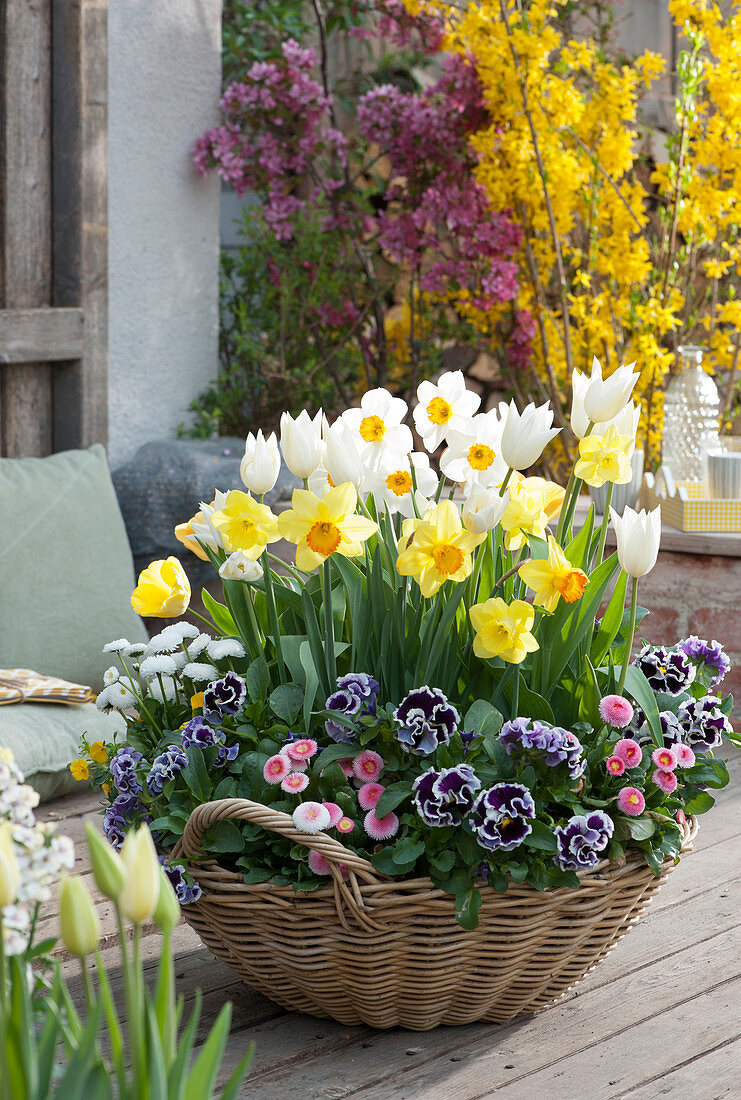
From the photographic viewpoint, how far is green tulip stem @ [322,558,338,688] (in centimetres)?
142

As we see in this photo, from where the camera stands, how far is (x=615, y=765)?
55.0 inches

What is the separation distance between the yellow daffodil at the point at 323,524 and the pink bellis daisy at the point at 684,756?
1.53 feet

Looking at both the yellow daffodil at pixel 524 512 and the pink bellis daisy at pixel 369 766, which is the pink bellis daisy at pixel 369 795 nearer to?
the pink bellis daisy at pixel 369 766

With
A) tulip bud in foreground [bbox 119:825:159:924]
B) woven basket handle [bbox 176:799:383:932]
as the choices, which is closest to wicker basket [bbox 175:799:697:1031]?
woven basket handle [bbox 176:799:383:932]

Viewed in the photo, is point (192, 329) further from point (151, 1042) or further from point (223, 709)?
point (151, 1042)

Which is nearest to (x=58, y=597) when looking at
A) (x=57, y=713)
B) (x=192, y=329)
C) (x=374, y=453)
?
(x=57, y=713)

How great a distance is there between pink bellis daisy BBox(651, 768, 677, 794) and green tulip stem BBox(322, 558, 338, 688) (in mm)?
387

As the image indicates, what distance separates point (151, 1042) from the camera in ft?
2.58

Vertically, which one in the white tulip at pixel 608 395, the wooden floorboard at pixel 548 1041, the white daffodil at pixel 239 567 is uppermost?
the white tulip at pixel 608 395

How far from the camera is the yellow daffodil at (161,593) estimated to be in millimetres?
1408

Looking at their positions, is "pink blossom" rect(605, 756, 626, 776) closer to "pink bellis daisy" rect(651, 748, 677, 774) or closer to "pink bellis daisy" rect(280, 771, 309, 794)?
"pink bellis daisy" rect(651, 748, 677, 774)

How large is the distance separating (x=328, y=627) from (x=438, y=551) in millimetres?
213

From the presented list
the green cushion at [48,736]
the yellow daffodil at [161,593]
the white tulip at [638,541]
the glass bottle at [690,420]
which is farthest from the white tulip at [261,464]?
the glass bottle at [690,420]

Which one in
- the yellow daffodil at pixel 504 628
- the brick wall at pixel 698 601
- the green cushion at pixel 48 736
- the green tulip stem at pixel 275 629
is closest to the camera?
the yellow daffodil at pixel 504 628
